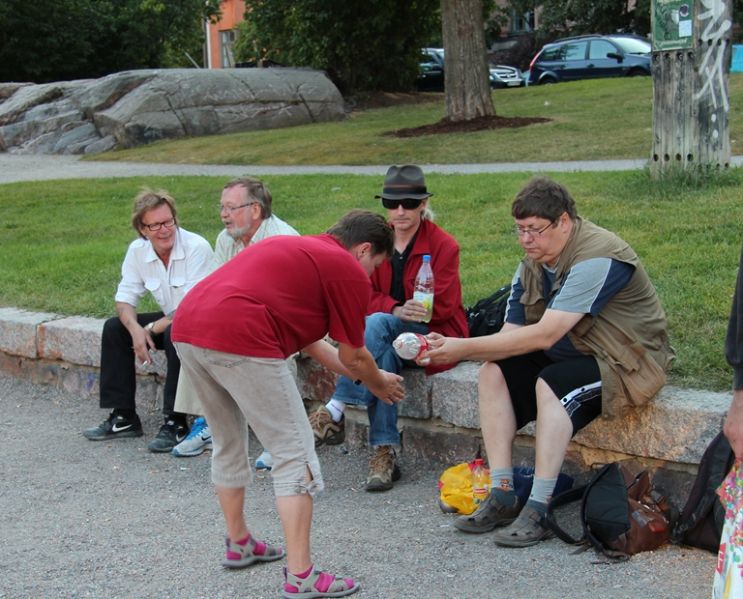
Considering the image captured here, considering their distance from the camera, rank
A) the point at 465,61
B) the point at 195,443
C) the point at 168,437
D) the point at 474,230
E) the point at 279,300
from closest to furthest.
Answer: the point at 279,300
the point at 195,443
the point at 168,437
the point at 474,230
the point at 465,61

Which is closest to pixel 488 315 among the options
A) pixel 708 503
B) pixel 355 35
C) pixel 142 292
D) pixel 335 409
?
pixel 335 409

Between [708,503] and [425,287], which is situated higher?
[425,287]

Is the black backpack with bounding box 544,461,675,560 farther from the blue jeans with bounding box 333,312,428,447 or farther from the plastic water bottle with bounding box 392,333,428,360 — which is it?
the blue jeans with bounding box 333,312,428,447

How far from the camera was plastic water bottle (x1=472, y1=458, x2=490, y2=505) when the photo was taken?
4336 millimetres

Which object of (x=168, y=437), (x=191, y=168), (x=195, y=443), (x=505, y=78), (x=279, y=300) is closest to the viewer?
(x=279, y=300)

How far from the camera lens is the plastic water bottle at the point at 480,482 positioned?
14.2 feet

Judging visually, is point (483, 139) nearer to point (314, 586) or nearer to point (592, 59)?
point (314, 586)

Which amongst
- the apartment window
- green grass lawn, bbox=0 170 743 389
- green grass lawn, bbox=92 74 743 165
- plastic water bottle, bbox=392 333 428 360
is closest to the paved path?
green grass lawn, bbox=92 74 743 165

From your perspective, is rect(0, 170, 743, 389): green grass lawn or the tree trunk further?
the tree trunk

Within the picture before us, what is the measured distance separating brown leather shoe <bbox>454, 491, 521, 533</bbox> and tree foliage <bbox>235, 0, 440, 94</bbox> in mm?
20456

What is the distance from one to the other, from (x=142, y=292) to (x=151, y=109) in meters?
14.1

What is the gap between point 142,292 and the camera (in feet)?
19.5

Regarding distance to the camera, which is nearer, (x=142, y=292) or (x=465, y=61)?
(x=142, y=292)

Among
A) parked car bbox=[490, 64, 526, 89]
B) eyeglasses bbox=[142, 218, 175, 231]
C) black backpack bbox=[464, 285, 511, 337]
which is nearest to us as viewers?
black backpack bbox=[464, 285, 511, 337]
